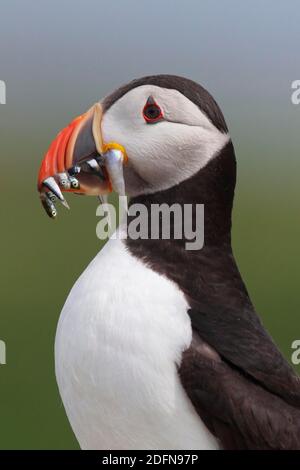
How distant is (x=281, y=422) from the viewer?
3.09 meters

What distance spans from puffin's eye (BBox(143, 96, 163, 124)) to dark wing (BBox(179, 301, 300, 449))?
0.53 metres

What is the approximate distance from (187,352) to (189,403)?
0.14 metres

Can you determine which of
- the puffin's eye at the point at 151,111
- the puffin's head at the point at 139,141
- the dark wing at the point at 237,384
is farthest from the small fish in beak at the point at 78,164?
the dark wing at the point at 237,384

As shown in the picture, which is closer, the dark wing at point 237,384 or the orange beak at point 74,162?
the dark wing at point 237,384

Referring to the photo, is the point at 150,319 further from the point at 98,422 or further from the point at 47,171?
the point at 47,171

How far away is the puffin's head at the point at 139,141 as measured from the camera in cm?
320

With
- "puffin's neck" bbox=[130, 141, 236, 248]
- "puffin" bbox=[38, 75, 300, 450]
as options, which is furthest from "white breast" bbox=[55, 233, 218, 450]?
"puffin's neck" bbox=[130, 141, 236, 248]

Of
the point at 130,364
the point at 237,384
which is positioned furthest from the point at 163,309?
the point at 237,384

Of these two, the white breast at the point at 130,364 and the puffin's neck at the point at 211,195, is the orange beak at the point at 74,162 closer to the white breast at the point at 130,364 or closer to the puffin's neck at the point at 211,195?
the puffin's neck at the point at 211,195

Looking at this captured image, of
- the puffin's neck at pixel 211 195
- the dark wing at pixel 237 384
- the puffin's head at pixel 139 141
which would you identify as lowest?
the dark wing at pixel 237 384

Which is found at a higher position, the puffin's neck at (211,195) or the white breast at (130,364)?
the puffin's neck at (211,195)

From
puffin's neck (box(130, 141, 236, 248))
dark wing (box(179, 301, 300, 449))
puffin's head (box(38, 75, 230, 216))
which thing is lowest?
dark wing (box(179, 301, 300, 449))

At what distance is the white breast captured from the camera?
9.99 ft

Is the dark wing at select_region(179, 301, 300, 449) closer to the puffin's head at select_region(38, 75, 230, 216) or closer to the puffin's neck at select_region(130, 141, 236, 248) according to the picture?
the puffin's neck at select_region(130, 141, 236, 248)
